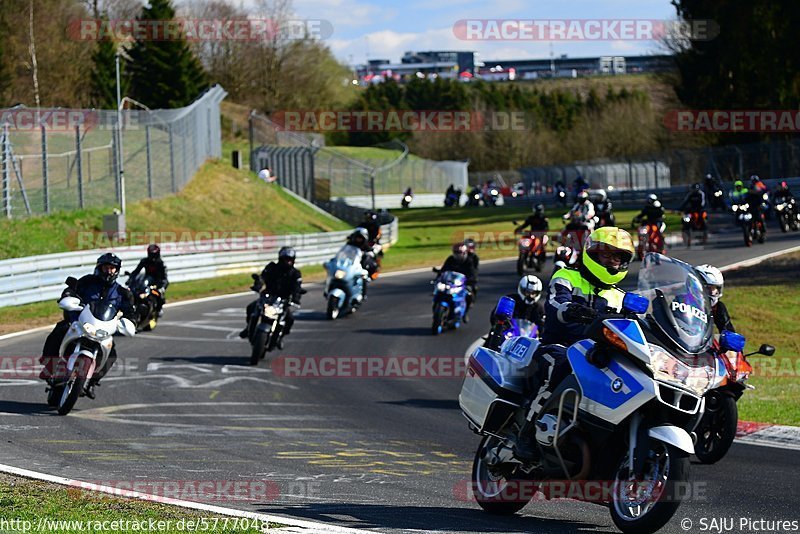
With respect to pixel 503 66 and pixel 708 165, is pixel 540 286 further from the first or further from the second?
pixel 503 66

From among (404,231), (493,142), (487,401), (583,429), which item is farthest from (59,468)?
(493,142)

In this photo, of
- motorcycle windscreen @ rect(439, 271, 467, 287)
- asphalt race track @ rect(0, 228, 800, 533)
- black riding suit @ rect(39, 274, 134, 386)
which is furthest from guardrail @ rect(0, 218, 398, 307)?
black riding suit @ rect(39, 274, 134, 386)

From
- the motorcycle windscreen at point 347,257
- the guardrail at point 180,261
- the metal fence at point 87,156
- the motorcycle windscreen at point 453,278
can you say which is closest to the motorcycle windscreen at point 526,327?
the motorcycle windscreen at point 453,278

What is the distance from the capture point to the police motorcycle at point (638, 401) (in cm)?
640

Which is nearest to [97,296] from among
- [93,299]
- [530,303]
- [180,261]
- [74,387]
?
[93,299]

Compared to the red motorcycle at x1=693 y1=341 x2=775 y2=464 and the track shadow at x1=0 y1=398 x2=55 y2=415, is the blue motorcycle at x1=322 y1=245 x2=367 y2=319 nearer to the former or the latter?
the track shadow at x1=0 y1=398 x2=55 y2=415

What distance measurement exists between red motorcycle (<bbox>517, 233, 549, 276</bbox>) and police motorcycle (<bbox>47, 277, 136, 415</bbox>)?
16.5 m

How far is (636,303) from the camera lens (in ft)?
21.6

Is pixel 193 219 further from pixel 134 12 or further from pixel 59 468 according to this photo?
pixel 134 12

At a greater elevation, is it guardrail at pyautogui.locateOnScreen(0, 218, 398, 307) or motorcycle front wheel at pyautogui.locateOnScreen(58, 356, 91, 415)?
motorcycle front wheel at pyautogui.locateOnScreen(58, 356, 91, 415)

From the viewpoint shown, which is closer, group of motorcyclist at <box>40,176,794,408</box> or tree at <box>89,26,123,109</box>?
group of motorcyclist at <box>40,176,794,408</box>

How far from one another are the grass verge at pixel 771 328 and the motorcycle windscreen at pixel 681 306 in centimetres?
527

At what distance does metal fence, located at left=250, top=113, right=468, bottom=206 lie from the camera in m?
52.2

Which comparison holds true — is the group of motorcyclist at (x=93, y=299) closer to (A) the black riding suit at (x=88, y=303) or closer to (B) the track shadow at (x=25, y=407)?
(A) the black riding suit at (x=88, y=303)
